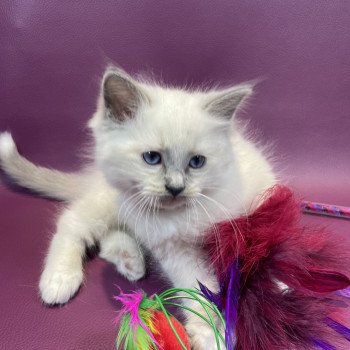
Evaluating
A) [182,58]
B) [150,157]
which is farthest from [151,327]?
[182,58]

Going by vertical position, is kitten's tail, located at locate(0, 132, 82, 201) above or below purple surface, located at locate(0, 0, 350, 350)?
below

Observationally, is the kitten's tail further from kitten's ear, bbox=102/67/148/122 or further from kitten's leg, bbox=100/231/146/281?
kitten's ear, bbox=102/67/148/122

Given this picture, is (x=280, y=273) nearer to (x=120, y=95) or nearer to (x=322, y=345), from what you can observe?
(x=322, y=345)

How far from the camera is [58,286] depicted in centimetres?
121

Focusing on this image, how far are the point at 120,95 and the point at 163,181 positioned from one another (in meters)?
0.27

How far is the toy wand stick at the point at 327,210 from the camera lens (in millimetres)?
1605

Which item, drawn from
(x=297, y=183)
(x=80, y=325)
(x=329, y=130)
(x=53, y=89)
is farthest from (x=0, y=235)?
(x=329, y=130)

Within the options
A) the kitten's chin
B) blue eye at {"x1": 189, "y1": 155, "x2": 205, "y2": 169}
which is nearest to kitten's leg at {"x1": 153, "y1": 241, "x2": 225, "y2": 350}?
the kitten's chin

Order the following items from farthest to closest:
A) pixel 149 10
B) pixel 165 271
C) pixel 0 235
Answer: pixel 149 10, pixel 0 235, pixel 165 271

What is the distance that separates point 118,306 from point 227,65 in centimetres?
112

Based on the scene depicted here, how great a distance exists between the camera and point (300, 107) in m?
1.88

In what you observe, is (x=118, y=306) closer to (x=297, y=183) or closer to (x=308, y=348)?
(x=308, y=348)

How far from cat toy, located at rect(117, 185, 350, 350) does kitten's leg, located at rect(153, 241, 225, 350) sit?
4cm

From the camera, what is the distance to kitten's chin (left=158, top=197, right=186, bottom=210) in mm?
1071
